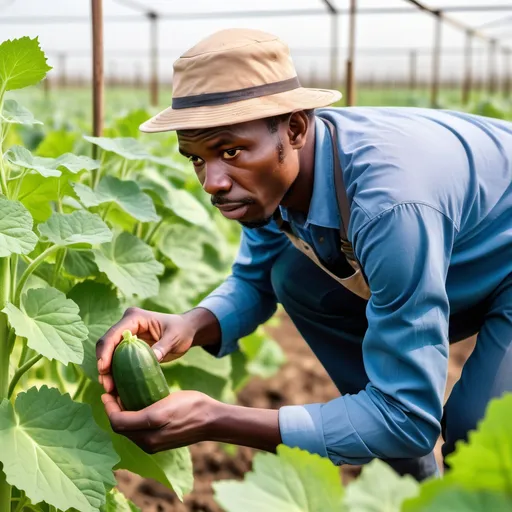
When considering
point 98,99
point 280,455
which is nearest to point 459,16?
point 98,99

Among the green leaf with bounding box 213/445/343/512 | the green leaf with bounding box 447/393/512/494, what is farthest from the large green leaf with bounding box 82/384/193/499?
the green leaf with bounding box 447/393/512/494

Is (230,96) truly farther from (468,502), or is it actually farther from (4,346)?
(468,502)

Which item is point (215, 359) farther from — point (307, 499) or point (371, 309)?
point (307, 499)

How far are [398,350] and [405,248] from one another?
0.22 meters

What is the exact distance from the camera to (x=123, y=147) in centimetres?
256

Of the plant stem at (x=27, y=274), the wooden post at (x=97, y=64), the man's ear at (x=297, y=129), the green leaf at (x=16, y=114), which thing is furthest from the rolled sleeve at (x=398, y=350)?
the wooden post at (x=97, y=64)

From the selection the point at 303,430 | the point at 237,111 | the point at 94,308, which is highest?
the point at 237,111

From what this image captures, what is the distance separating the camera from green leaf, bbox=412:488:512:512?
0.86m

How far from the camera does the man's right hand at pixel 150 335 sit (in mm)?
2039

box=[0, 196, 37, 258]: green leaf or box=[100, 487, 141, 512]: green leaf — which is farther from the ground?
box=[0, 196, 37, 258]: green leaf

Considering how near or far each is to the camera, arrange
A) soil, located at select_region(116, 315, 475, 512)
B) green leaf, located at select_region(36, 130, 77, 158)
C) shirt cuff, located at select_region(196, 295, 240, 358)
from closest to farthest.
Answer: shirt cuff, located at select_region(196, 295, 240, 358) → soil, located at select_region(116, 315, 475, 512) → green leaf, located at select_region(36, 130, 77, 158)

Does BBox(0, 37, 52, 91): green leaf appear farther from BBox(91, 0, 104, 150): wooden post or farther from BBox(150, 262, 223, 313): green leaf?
BBox(150, 262, 223, 313): green leaf

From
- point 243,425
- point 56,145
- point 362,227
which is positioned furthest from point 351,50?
point 243,425

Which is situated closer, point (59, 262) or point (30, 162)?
point (30, 162)
